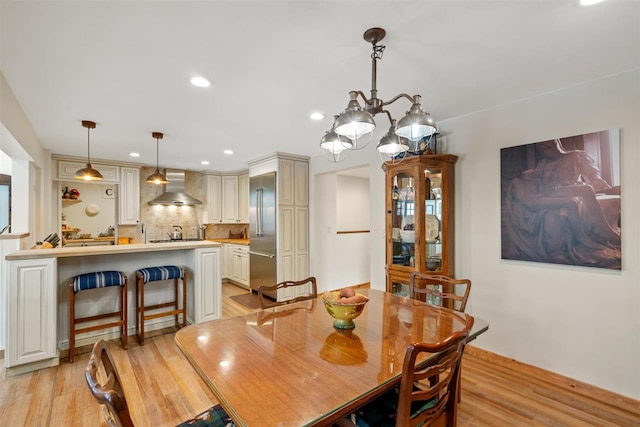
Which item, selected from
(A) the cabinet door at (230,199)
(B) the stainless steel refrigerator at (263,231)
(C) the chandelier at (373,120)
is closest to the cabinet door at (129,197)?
(A) the cabinet door at (230,199)

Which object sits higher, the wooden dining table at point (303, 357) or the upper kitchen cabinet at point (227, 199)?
the upper kitchen cabinet at point (227, 199)

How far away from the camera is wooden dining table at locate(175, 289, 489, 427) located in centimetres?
93

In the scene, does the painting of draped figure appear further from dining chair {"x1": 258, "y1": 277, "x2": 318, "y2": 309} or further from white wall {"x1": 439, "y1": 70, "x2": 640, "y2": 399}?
dining chair {"x1": 258, "y1": 277, "x2": 318, "y2": 309}

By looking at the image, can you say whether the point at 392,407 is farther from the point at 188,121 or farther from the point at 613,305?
the point at 188,121

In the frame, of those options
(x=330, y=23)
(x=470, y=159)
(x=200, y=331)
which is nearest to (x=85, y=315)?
(x=200, y=331)

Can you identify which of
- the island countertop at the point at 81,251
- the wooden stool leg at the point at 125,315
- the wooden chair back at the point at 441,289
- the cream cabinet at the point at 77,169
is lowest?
the wooden stool leg at the point at 125,315

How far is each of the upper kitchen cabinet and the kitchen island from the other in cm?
289

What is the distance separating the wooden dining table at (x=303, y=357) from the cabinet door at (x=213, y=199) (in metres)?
4.91

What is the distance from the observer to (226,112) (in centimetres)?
289

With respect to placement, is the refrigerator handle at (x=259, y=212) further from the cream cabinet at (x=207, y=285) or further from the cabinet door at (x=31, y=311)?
the cabinet door at (x=31, y=311)

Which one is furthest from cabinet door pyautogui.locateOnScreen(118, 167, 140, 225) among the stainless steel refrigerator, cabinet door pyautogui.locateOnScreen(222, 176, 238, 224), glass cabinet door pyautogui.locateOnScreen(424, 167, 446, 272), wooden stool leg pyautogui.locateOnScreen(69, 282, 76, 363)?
glass cabinet door pyautogui.locateOnScreen(424, 167, 446, 272)

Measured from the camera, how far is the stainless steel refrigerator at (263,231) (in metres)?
4.76

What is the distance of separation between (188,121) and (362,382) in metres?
3.05

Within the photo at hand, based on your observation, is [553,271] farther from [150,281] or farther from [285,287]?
[150,281]
